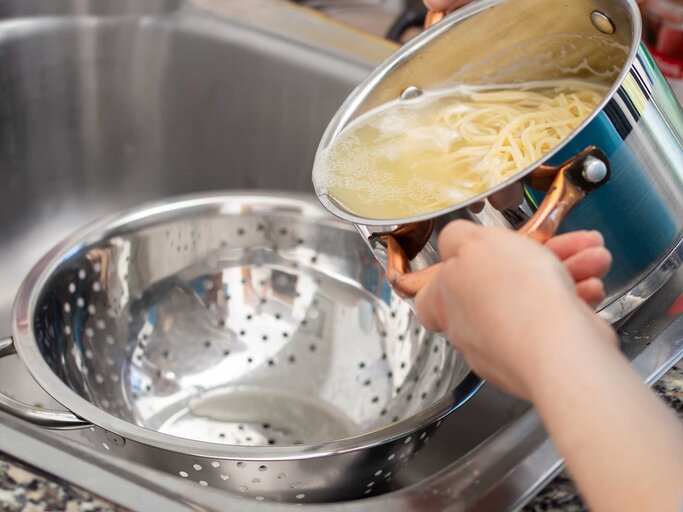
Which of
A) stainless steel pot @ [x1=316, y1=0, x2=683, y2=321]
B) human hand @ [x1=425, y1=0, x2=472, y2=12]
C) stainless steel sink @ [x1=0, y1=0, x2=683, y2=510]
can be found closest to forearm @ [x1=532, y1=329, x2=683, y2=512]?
stainless steel pot @ [x1=316, y1=0, x2=683, y2=321]

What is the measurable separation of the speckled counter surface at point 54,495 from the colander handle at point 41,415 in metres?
0.06

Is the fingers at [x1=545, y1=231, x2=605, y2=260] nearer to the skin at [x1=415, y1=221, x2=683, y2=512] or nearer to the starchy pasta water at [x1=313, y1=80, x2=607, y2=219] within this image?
the skin at [x1=415, y1=221, x2=683, y2=512]

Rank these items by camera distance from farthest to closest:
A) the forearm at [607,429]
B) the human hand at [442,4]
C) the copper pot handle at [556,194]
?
the human hand at [442,4], the copper pot handle at [556,194], the forearm at [607,429]

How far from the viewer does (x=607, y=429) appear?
1.34 ft

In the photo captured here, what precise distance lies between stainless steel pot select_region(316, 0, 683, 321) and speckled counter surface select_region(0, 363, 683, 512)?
0.43ft

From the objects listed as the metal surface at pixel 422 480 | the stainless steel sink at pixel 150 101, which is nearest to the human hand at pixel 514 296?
the metal surface at pixel 422 480

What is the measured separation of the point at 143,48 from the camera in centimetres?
119

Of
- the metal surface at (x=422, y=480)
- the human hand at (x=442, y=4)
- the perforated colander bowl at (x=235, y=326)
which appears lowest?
the perforated colander bowl at (x=235, y=326)

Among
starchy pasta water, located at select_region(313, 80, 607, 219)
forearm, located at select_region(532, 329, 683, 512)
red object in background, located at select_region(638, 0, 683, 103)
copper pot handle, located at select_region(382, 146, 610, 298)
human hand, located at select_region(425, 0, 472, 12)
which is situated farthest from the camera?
red object in background, located at select_region(638, 0, 683, 103)

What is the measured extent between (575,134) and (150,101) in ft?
2.63

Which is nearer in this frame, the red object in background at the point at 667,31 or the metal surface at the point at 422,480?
the metal surface at the point at 422,480

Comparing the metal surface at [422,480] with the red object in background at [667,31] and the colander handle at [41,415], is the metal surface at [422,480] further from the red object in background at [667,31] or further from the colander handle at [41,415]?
the red object in background at [667,31]

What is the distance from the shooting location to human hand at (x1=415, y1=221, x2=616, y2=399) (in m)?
0.43

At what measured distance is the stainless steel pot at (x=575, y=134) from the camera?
53 cm
